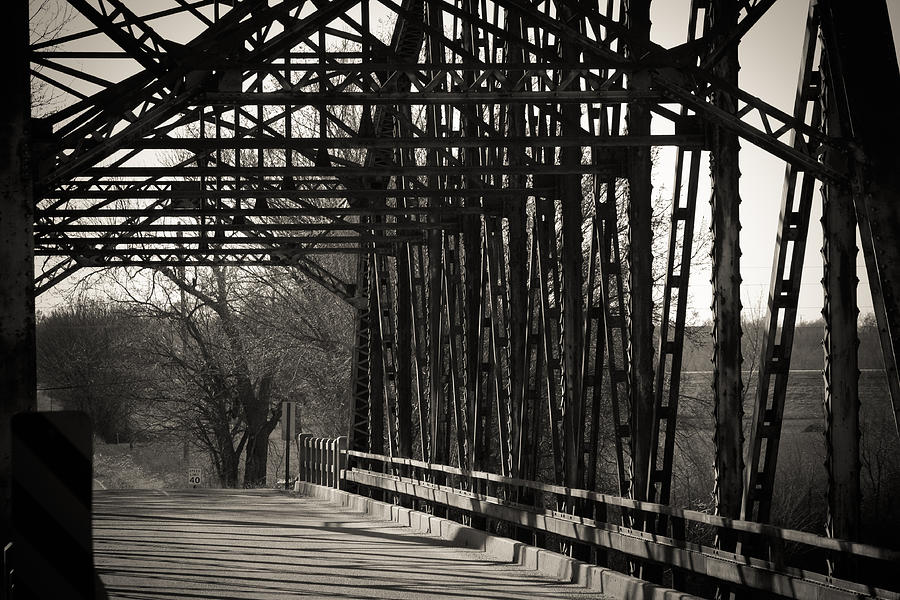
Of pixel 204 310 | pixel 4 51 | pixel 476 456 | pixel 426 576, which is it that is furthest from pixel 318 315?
pixel 4 51

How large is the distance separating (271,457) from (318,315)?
26.7 metres

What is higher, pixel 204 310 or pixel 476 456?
pixel 204 310

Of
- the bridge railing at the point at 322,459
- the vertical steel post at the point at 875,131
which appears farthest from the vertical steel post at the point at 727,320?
the bridge railing at the point at 322,459

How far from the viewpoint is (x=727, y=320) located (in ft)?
33.1

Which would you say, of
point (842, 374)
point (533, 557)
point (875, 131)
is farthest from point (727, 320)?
point (533, 557)

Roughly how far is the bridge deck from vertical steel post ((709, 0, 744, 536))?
2036 mm

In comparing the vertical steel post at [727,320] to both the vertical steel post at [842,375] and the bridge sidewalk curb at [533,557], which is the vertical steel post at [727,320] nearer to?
the bridge sidewalk curb at [533,557]

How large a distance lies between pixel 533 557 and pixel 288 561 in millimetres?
3124

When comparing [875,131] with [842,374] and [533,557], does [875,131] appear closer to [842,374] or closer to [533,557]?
[842,374]

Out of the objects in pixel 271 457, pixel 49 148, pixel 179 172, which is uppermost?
pixel 179 172

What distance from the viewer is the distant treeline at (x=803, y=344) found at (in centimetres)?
3009

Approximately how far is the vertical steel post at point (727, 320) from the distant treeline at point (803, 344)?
3.60ft

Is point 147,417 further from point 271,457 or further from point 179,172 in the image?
point 179,172

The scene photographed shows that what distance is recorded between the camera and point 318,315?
1460 inches
